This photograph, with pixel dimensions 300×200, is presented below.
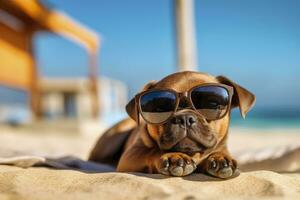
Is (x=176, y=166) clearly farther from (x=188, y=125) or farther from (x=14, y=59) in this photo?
(x=14, y=59)

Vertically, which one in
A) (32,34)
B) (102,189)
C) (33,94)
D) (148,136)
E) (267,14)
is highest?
(267,14)

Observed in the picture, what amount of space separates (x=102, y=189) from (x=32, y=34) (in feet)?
30.7

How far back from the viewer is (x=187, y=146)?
2.45 meters

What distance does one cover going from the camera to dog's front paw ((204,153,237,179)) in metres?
2.20

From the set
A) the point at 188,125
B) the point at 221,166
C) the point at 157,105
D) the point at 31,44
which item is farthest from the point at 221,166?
the point at 31,44

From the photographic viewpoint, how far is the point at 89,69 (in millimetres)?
12305

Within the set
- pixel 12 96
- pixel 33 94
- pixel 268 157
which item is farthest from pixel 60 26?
pixel 268 157

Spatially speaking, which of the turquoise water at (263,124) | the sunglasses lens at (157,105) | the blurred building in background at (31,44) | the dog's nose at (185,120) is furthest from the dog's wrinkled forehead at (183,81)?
the turquoise water at (263,124)

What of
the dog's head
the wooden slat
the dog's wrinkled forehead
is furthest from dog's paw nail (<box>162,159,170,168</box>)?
the wooden slat

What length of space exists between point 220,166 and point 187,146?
0.27 meters

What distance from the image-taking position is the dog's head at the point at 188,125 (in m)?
2.44

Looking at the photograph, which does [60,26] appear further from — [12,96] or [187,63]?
[187,63]

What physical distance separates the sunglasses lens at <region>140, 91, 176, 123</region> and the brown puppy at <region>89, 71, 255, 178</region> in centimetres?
3

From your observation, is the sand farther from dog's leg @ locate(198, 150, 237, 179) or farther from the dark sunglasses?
the dark sunglasses
